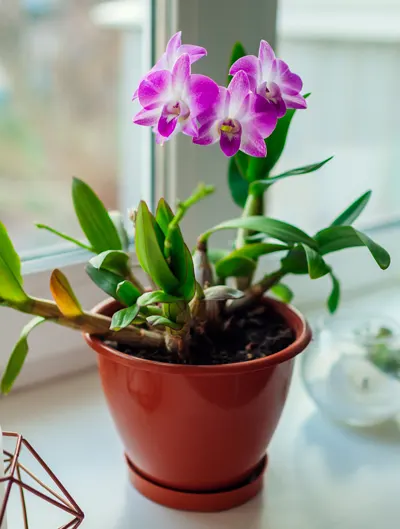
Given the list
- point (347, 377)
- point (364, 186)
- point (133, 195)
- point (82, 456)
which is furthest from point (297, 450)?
point (364, 186)

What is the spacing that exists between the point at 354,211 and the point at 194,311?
0.20 metres

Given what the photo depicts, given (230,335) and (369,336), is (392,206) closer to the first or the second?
(369,336)

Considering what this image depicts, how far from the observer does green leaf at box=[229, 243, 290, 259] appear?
24.5 inches

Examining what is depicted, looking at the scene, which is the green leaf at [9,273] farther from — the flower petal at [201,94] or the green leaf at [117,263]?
the flower petal at [201,94]

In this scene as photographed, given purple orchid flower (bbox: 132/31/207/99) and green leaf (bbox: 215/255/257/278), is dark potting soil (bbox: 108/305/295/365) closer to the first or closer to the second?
green leaf (bbox: 215/255/257/278)

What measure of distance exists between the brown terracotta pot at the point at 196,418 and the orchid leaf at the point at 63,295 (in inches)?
1.4

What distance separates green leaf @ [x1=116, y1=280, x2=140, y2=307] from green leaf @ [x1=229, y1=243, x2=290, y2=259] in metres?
0.11

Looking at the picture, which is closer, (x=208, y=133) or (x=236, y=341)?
(x=208, y=133)

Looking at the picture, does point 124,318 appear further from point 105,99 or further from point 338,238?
point 105,99

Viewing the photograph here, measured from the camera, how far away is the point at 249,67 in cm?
49

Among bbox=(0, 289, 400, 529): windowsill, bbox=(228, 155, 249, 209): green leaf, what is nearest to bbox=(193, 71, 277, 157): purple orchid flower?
bbox=(228, 155, 249, 209): green leaf

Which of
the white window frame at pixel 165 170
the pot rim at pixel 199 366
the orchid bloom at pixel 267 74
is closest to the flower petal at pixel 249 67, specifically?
the orchid bloom at pixel 267 74

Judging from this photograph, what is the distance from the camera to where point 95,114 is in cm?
89

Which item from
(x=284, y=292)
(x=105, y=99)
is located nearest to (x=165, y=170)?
(x=105, y=99)
